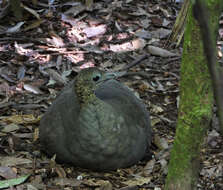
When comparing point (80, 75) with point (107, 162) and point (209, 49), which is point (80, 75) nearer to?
point (107, 162)

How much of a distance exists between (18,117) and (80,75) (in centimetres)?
116

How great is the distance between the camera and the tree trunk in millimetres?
2023

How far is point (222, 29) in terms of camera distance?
6.10m

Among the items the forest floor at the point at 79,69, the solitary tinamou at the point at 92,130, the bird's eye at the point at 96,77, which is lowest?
the forest floor at the point at 79,69

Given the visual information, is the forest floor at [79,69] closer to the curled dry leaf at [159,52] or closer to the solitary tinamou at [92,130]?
the curled dry leaf at [159,52]

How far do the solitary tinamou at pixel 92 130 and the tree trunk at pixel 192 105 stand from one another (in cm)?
102

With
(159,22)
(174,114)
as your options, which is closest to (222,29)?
(159,22)

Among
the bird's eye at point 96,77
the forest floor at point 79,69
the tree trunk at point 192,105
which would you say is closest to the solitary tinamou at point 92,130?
the bird's eye at point 96,77

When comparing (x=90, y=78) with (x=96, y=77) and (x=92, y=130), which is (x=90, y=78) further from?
(x=92, y=130)

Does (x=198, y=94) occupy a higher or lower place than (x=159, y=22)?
higher

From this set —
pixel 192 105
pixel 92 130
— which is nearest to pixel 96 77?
pixel 92 130

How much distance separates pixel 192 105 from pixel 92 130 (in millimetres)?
1221

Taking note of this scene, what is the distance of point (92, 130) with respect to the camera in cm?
313

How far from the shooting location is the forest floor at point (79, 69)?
128 inches
